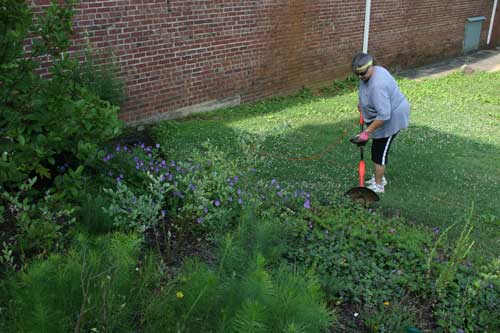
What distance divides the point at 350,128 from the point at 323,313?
580cm

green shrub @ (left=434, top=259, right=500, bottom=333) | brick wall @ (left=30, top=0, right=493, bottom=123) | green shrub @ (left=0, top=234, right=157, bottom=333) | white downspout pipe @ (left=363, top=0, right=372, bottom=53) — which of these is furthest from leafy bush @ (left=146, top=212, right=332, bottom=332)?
white downspout pipe @ (left=363, top=0, right=372, bottom=53)

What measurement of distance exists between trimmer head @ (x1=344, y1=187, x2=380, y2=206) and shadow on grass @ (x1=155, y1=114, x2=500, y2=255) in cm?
22

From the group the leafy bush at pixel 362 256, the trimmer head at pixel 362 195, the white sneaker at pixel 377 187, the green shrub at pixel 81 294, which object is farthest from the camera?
the white sneaker at pixel 377 187

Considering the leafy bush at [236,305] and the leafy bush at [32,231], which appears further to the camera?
the leafy bush at [32,231]

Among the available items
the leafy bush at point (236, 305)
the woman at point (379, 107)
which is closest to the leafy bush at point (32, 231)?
the leafy bush at point (236, 305)

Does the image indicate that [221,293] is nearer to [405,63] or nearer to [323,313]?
[323,313]

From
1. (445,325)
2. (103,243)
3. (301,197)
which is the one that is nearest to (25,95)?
(103,243)

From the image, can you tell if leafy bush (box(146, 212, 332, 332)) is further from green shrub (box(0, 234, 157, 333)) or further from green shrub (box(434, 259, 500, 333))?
green shrub (box(434, 259, 500, 333))

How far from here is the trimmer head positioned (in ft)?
16.1

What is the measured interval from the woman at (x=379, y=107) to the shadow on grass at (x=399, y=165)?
448mm

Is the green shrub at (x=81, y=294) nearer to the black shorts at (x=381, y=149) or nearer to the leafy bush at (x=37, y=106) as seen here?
the leafy bush at (x=37, y=106)

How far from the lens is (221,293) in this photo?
7.82 feet

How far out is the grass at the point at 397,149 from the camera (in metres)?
5.20

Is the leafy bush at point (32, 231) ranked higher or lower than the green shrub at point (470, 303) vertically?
higher
